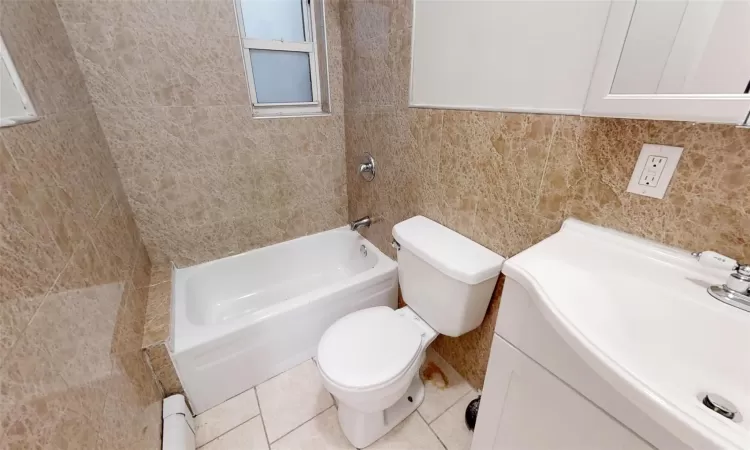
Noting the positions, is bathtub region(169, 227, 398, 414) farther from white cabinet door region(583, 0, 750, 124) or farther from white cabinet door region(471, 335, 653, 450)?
white cabinet door region(583, 0, 750, 124)

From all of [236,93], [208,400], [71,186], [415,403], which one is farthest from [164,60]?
[415,403]

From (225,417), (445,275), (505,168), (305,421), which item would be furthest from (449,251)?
(225,417)

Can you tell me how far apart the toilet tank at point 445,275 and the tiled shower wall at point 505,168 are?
8 centimetres

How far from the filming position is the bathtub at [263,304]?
1.27m

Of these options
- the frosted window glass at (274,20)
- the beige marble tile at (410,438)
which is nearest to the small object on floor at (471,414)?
the beige marble tile at (410,438)

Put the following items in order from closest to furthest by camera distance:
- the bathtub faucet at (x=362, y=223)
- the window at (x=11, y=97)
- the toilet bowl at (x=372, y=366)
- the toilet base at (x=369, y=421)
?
the window at (x=11, y=97) → the toilet bowl at (x=372, y=366) → the toilet base at (x=369, y=421) → the bathtub faucet at (x=362, y=223)

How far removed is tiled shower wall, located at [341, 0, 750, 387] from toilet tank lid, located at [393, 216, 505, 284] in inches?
1.9

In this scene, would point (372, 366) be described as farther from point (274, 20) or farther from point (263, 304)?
point (274, 20)

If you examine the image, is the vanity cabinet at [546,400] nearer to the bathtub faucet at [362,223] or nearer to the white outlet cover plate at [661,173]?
the white outlet cover plate at [661,173]

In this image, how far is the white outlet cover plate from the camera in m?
0.65

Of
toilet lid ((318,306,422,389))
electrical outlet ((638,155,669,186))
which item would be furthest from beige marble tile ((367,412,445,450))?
electrical outlet ((638,155,669,186))

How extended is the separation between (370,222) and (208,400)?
1232mm

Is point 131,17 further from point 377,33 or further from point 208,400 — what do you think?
point 208,400

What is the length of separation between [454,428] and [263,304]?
4.23 ft
